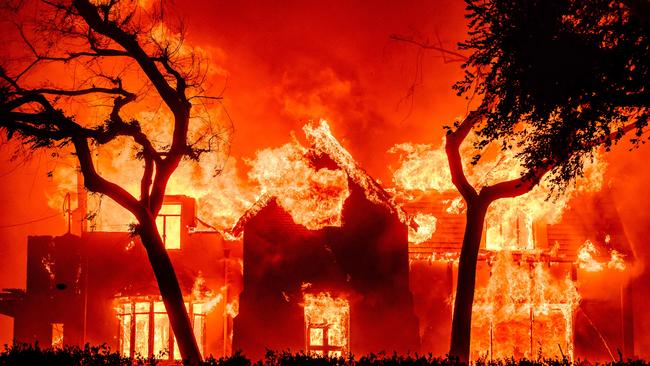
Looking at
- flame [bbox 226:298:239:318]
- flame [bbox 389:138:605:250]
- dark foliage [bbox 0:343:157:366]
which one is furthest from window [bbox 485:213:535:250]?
dark foliage [bbox 0:343:157:366]

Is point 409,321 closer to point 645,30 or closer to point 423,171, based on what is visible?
point 423,171

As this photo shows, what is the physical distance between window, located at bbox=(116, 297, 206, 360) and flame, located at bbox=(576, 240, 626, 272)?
14.3 metres

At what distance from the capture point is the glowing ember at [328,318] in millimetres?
20797

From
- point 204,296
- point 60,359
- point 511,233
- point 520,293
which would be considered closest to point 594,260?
point 511,233

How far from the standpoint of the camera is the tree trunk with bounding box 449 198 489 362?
16250mm

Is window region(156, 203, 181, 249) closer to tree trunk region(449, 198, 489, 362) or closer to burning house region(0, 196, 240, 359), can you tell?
burning house region(0, 196, 240, 359)

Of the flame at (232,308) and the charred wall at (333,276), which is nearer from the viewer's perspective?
the charred wall at (333,276)

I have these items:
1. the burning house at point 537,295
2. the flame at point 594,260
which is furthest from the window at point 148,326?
the flame at point 594,260

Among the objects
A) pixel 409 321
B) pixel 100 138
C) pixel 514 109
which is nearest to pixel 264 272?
pixel 409 321

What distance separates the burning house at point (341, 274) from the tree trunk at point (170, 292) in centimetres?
496


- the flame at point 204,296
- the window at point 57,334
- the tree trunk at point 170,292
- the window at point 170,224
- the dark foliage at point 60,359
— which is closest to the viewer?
the dark foliage at point 60,359

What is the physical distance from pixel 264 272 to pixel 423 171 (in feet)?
27.4

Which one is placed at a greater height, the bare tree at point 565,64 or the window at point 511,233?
the bare tree at point 565,64

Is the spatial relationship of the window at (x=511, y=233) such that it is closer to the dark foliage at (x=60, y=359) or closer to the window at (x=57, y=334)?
the dark foliage at (x=60, y=359)
